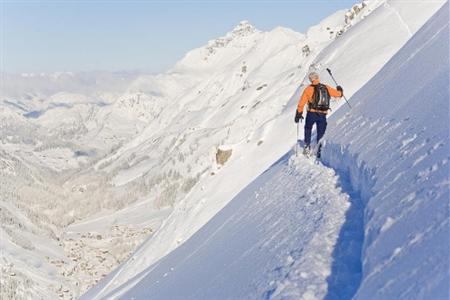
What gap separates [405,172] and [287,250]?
3.31 m

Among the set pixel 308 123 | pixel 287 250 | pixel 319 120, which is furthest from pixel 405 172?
pixel 308 123

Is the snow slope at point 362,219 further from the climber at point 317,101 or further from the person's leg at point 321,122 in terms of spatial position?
the climber at point 317,101

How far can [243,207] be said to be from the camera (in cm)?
2644

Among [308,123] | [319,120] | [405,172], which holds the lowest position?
[405,172]

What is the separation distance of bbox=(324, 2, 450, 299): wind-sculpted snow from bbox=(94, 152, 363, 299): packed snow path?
68 cm

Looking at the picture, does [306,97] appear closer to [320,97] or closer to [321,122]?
[320,97]

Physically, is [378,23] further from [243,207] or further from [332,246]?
[332,246]

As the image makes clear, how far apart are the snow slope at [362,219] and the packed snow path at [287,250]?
36mm

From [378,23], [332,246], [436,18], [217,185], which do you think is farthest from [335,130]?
[378,23]

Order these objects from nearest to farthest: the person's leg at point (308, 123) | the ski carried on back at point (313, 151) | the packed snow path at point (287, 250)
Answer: the packed snow path at point (287, 250) → the ski carried on back at point (313, 151) → the person's leg at point (308, 123)

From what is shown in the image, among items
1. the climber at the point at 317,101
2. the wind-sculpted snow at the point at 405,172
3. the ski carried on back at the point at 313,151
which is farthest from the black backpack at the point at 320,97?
the ski carried on back at the point at 313,151

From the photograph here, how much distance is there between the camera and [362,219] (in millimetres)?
12945

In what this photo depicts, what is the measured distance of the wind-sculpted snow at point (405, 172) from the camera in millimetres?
8070

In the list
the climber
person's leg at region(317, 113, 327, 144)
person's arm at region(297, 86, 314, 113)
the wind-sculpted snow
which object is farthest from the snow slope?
person's arm at region(297, 86, 314, 113)
